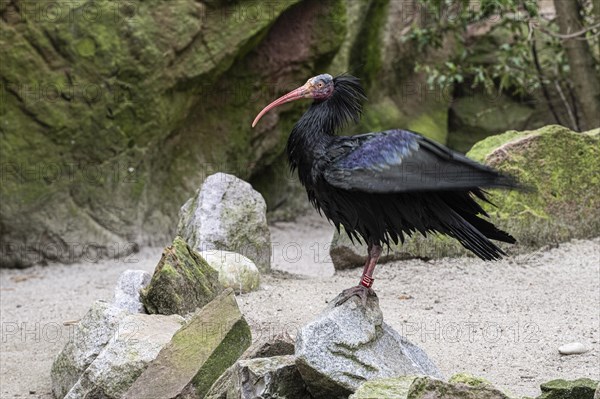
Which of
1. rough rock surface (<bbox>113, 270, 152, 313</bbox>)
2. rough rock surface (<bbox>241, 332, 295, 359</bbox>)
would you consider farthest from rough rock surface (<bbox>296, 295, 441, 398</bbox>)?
rough rock surface (<bbox>113, 270, 152, 313</bbox>)

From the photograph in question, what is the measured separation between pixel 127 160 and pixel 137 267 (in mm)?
1063

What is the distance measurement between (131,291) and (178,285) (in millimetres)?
454

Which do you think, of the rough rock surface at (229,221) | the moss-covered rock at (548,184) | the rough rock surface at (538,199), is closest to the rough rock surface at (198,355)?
the rough rock surface at (229,221)

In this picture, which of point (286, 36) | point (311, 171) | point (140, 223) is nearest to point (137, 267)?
point (140, 223)

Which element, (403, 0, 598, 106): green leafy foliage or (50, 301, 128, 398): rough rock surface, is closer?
(50, 301, 128, 398): rough rock surface

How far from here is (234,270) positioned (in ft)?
21.7

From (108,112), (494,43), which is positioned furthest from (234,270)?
(494,43)

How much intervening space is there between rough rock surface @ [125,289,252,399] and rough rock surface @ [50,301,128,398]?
62cm

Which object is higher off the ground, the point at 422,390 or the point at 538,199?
the point at 422,390

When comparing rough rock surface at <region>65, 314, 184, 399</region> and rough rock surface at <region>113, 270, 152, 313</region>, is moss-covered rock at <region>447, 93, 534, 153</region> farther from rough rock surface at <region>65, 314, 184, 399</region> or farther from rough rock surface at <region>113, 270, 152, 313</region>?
rough rock surface at <region>65, 314, 184, 399</region>

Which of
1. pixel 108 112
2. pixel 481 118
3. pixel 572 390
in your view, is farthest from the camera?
pixel 481 118

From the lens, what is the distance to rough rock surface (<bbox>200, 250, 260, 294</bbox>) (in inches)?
258

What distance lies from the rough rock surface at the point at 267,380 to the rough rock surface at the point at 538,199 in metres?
2.79

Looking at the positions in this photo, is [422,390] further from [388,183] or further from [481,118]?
[481,118]
